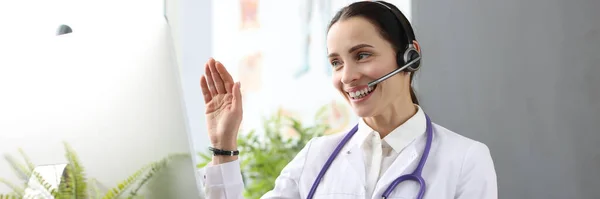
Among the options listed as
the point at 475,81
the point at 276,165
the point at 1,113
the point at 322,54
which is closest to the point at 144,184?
the point at 1,113

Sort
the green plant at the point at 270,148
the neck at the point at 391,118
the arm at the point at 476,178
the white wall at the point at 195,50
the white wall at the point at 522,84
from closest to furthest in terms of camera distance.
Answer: the arm at the point at 476,178 → the neck at the point at 391,118 → the white wall at the point at 522,84 → the green plant at the point at 270,148 → the white wall at the point at 195,50

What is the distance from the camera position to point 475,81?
6.22 ft

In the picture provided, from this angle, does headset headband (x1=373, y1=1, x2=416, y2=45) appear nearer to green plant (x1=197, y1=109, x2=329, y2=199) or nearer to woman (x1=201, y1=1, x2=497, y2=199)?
woman (x1=201, y1=1, x2=497, y2=199)

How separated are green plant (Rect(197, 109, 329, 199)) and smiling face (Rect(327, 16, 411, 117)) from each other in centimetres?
164

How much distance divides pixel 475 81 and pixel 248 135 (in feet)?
4.41

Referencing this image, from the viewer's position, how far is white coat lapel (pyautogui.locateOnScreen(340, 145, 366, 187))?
116cm

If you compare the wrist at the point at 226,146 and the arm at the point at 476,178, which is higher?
the wrist at the point at 226,146

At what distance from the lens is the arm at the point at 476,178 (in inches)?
42.1

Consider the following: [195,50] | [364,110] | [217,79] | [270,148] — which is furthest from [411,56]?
[195,50]

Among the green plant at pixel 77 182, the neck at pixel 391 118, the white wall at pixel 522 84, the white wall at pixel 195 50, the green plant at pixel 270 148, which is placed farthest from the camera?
the white wall at pixel 195 50

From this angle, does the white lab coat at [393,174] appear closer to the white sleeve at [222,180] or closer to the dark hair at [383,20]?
the white sleeve at [222,180]

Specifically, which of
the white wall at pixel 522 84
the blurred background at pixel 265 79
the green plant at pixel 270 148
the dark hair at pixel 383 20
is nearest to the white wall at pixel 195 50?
the blurred background at pixel 265 79

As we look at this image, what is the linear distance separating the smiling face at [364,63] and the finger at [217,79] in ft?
0.68

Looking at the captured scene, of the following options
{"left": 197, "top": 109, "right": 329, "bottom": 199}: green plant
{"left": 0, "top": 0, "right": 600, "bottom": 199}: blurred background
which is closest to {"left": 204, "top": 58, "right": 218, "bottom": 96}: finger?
{"left": 0, "top": 0, "right": 600, "bottom": 199}: blurred background
